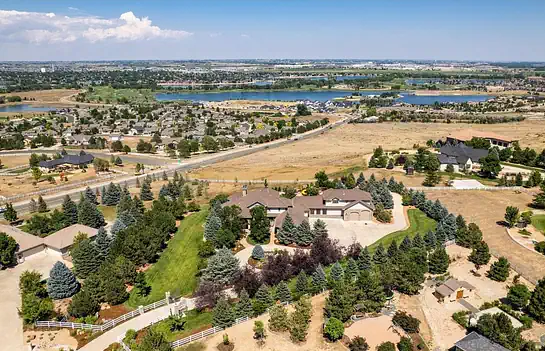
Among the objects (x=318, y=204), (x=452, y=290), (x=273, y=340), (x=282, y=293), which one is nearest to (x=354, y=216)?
(x=318, y=204)

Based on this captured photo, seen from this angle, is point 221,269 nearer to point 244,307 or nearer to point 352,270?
point 244,307

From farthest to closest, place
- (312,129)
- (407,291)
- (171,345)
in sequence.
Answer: (312,129)
(407,291)
(171,345)

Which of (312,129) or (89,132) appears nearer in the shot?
(89,132)

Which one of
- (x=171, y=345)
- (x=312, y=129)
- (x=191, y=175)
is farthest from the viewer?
(x=312, y=129)

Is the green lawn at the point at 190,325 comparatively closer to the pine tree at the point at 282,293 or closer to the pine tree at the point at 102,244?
the pine tree at the point at 282,293

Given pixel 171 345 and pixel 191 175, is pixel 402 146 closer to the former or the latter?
pixel 191 175

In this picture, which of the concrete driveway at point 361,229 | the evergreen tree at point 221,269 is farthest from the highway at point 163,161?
the concrete driveway at point 361,229

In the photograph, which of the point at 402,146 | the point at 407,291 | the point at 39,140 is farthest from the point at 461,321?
the point at 39,140
